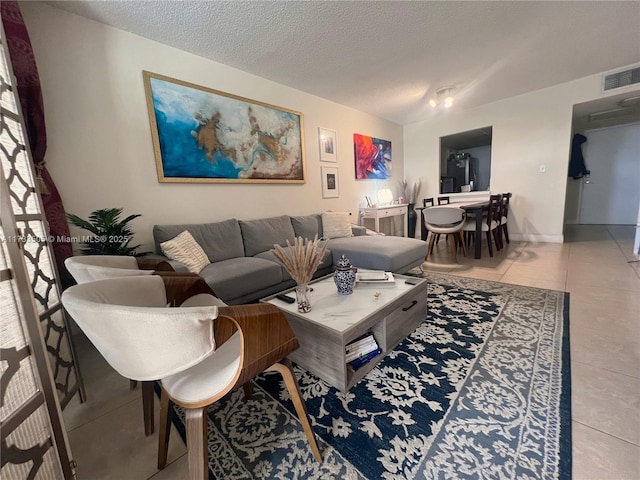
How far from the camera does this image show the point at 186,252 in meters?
2.05

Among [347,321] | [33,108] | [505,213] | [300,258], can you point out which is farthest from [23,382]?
[505,213]

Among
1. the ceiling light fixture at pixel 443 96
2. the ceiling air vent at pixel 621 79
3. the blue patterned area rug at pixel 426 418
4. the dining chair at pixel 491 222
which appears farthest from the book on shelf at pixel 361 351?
the ceiling air vent at pixel 621 79

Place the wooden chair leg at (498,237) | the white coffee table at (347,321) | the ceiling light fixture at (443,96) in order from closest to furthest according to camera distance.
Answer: the white coffee table at (347,321) < the ceiling light fixture at (443,96) < the wooden chair leg at (498,237)

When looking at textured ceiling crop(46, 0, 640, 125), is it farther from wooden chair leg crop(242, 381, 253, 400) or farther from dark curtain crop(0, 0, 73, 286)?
wooden chair leg crop(242, 381, 253, 400)

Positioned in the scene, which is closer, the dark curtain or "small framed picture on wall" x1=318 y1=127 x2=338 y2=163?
the dark curtain

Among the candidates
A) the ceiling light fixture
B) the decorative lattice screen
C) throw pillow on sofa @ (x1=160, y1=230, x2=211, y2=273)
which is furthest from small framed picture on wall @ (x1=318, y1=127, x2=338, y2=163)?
the decorative lattice screen

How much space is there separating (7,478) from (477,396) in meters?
1.65

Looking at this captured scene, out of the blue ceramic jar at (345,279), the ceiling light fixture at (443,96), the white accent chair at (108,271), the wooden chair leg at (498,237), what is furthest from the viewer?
the wooden chair leg at (498,237)

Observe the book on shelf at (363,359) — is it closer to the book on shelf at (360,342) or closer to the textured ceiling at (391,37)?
the book on shelf at (360,342)

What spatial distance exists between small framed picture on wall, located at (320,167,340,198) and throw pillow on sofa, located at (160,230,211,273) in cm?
218

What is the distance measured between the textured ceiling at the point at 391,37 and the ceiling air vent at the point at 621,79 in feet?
0.48

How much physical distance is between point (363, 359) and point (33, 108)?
101 inches

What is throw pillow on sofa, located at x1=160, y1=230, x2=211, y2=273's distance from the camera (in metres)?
1.99

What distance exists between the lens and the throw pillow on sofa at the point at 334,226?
11.1 ft
